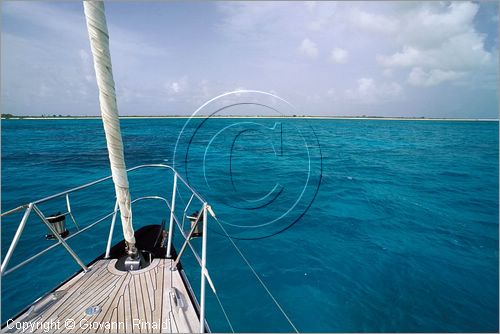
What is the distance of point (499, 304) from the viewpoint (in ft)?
24.7

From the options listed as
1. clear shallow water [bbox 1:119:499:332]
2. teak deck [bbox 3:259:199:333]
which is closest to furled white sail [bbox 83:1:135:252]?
teak deck [bbox 3:259:199:333]

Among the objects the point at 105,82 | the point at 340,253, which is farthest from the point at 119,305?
the point at 340,253

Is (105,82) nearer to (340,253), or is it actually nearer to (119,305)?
(119,305)

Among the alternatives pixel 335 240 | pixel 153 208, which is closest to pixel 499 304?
pixel 335 240

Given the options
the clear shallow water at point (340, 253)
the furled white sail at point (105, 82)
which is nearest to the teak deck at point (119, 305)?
the furled white sail at point (105, 82)

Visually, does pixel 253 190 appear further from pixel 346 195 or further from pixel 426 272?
pixel 426 272

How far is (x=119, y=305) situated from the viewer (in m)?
4.21

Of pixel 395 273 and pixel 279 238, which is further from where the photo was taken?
pixel 279 238

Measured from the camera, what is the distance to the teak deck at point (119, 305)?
3.83 metres

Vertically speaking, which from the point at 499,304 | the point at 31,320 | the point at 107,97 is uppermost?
the point at 107,97

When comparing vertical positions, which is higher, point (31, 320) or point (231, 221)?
point (31, 320)

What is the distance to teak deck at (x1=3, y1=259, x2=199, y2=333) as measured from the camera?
3.83m

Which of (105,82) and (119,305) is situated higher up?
(105,82)

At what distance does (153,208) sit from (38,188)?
9.72 metres
